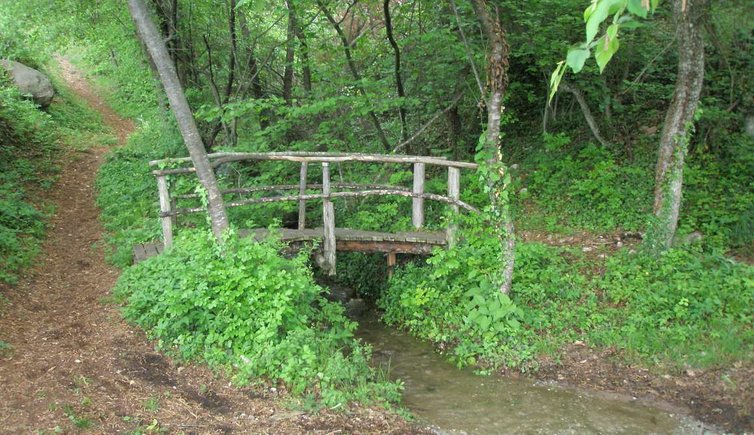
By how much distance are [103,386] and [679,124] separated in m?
7.87

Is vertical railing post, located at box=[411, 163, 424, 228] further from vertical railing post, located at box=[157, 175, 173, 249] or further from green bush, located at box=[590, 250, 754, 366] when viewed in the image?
vertical railing post, located at box=[157, 175, 173, 249]

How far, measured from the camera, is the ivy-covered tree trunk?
301 inches

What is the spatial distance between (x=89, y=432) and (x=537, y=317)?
214 inches

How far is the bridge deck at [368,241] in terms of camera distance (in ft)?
27.9

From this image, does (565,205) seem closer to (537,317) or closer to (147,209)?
(537,317)

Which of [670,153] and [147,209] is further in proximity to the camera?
[147,209]

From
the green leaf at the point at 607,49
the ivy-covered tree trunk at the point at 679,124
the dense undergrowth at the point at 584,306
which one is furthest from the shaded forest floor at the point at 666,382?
the green leaf at the point at 607,49

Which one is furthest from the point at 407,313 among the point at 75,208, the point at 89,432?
the point at 75,208

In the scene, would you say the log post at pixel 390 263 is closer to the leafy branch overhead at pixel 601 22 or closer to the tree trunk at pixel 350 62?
the tree trunk at pixel 350 62

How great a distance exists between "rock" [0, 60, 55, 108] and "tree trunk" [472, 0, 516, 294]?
1677cm

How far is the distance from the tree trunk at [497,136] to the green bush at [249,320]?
2.39 m

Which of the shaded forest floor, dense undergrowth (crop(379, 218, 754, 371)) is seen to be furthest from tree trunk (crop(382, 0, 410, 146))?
the shaded forest floor

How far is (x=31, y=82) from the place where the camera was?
733 inches

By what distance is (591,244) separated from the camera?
29.7ft
